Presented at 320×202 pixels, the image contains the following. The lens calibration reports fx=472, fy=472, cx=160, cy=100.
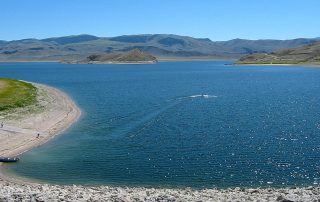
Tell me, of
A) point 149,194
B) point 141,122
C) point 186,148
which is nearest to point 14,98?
point 141,122

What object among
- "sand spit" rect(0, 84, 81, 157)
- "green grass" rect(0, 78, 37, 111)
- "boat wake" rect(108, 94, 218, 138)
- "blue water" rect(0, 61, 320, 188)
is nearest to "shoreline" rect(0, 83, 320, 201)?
"blue water" rect(0, 61, 320, 188)

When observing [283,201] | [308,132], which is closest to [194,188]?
[283,201]

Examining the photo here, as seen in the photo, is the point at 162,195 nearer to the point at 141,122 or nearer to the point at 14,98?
the point at 141,122

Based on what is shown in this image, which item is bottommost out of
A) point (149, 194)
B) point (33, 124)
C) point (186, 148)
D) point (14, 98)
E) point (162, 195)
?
point (33, 124)

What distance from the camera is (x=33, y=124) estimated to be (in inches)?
2744

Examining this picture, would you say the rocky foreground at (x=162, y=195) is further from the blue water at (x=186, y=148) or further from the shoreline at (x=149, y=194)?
the blue water at (x=186, y=148)

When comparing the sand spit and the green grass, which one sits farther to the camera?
the green grass

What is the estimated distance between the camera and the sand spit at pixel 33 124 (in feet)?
186

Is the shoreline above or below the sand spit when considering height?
above

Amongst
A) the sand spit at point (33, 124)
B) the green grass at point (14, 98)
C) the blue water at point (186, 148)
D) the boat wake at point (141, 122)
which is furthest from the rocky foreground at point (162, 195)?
the green grass at point (14, 98)

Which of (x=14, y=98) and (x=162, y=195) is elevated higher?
(x=14, y=98)

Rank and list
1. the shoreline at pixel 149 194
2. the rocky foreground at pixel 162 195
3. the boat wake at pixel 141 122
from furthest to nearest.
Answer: the boat wake at pixel 141 122 < the shoreline at pixel 149 194 < the rocky foreground at pixel 162 195

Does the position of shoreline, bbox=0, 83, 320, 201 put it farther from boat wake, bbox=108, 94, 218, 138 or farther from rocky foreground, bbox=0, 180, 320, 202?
boat wake, bbox=108, 94, 218, 138

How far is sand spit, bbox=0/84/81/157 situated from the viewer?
56.8m
